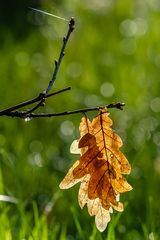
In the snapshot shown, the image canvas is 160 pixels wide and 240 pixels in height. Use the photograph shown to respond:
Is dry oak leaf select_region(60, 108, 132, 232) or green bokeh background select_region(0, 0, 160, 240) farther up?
green bokeh background select_region(0, 0, 160, 240)

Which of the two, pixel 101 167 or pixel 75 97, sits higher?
pixel 75 97

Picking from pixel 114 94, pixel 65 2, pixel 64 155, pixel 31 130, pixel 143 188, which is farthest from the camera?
pixel 65 2

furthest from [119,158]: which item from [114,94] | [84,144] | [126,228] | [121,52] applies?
[121,52]

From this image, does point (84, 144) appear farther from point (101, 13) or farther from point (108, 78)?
point (101, 13)

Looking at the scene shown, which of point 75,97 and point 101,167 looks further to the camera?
point 75,97

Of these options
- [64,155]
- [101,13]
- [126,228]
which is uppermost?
[101,13]
